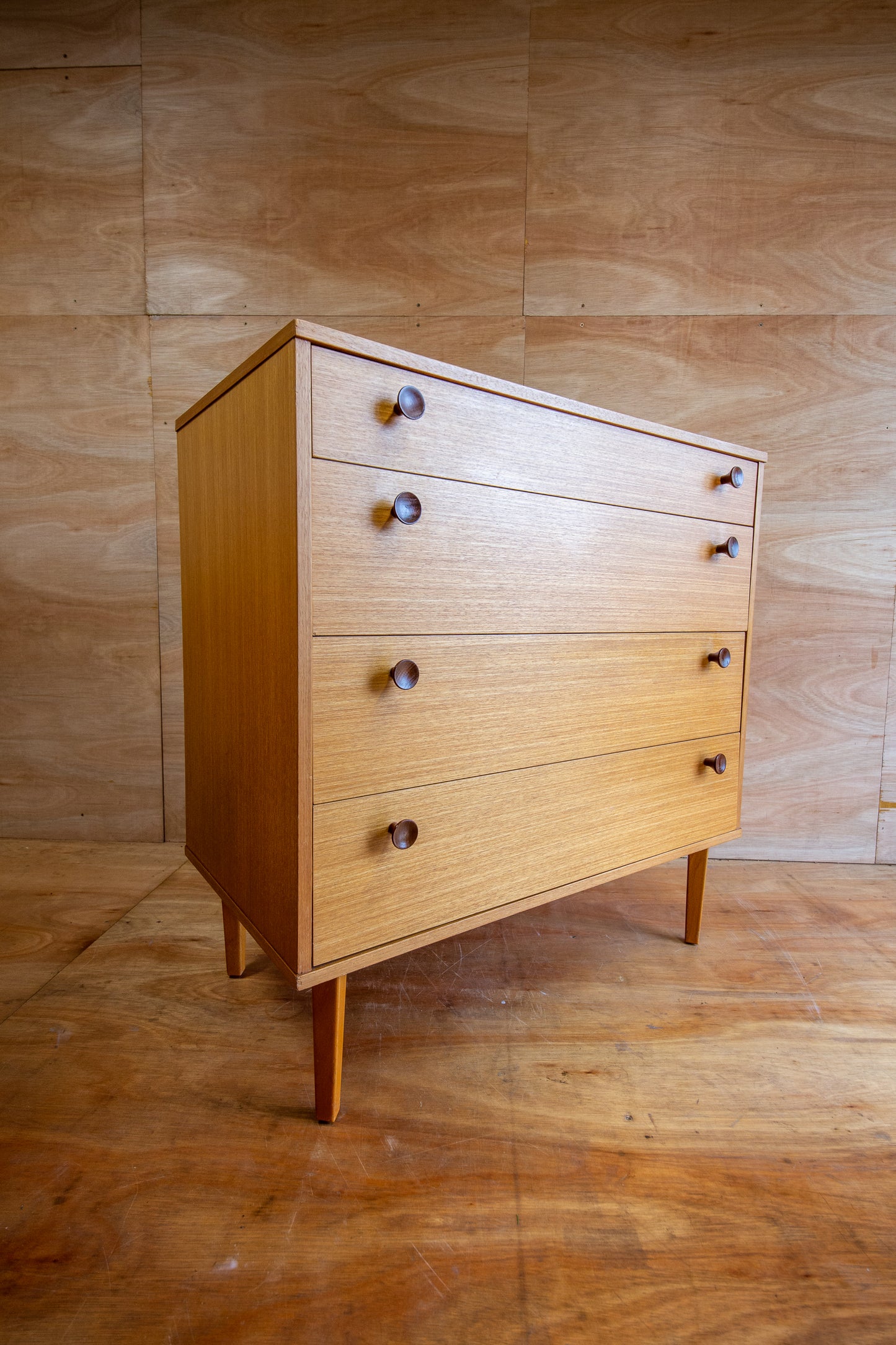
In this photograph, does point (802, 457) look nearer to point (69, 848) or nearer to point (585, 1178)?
point (585, 1178)

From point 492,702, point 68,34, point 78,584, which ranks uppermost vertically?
point 68,34

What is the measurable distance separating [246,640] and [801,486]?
4.48ft

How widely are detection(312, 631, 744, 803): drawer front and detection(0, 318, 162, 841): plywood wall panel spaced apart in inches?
43.4

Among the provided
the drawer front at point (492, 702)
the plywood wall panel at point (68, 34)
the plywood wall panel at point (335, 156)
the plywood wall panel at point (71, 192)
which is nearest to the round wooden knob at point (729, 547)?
the drawer front at point (492, 702)

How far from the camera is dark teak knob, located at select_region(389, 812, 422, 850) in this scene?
2.43 ft

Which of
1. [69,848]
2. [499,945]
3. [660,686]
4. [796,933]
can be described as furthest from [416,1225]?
[69,848]

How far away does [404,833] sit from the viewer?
0.74 meters

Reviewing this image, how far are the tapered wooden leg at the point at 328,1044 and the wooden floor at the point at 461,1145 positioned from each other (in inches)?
1.2

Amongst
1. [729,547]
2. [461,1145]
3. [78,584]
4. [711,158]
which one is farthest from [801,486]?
[78,584]

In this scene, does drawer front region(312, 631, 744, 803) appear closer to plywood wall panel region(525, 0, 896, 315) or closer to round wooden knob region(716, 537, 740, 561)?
round wooden knob region(716, 537, 740, 561)

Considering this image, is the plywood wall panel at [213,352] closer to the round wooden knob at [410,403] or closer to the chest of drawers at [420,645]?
the chest of drawers at [420,645]

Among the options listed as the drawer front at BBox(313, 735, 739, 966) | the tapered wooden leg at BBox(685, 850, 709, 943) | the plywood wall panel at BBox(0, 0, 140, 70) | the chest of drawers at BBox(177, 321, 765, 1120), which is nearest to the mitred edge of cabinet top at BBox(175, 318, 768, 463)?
the chest of drawers at BBox(177, 321, 765, 1120)

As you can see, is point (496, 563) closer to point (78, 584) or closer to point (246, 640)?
point (246, 640)

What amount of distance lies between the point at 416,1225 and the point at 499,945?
1.94 feet
